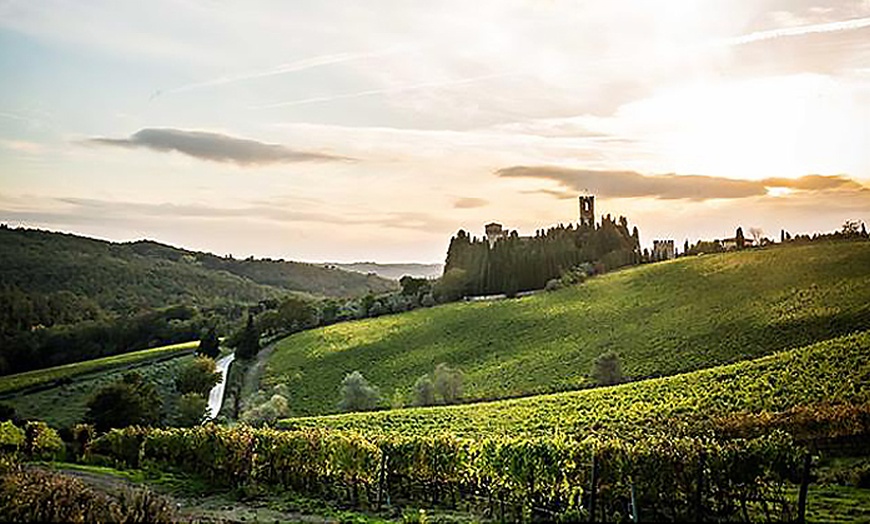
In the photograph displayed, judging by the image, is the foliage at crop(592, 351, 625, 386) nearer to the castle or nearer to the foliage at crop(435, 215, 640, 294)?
the foliage at crop(435, 215, 640, 294)

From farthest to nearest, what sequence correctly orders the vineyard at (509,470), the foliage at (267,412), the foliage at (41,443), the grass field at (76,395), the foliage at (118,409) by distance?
the grass field at (76,395)
the foliage at (267,412)
the foliage at (118,409)
the foliage at (41,443)
the vineyard at (509,470)

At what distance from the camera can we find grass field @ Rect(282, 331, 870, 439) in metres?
40.5

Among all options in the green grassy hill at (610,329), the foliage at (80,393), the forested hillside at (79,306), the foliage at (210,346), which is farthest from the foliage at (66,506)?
the forested hillside at (79,306)

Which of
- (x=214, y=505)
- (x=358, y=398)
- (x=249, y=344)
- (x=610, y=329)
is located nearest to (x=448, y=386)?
(x=358, y=398)

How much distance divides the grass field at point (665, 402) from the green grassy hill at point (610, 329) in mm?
10307

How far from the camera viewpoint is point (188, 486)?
30.4 m

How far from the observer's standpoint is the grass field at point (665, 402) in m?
40.5

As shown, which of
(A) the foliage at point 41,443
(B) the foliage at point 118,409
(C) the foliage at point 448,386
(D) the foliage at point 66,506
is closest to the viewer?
(D) the foliage at point 66,506

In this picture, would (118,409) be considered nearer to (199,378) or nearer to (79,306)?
(199,378)

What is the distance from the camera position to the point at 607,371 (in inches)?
2393

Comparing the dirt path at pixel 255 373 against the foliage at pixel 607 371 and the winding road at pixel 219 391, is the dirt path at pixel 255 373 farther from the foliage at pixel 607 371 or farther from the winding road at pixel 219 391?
the foliage at pixel 607 371

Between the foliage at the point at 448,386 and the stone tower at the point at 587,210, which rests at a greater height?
the stone tower at the point at 587,210

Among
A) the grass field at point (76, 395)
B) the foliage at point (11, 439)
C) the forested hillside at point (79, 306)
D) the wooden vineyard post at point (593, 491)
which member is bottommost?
the grass field at point (76, 395)

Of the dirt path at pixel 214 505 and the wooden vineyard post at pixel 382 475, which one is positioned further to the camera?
the wooden vineyard post at pixel 382 475
